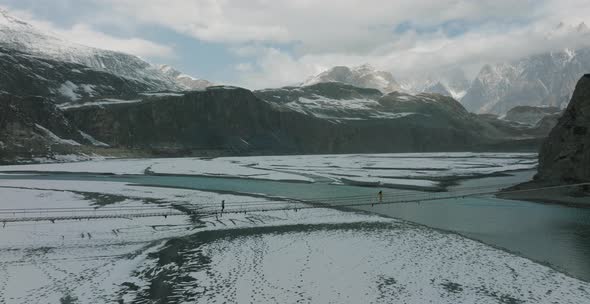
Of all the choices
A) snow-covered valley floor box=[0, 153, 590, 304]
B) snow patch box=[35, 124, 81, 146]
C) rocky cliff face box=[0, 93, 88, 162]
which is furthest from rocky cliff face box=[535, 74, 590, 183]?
snow patch box=[35, 124, 81, 146]

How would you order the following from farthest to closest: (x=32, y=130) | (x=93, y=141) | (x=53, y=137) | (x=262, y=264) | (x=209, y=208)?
(x=93, y=141)
(x=53, y=137)
(x=32, y=130)
(x=209, y=208)
(x=262, y=264)

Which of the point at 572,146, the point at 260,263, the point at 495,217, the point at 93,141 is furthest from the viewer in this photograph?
the point at 93,141

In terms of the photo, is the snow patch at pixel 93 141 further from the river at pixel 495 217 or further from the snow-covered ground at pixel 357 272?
the snow-covered ground at pixel 357 272

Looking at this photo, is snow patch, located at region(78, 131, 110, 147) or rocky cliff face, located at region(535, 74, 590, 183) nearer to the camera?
rocky cliff face, located at region(535, 74, 590, 183)

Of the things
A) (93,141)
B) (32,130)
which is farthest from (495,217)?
(93,141)

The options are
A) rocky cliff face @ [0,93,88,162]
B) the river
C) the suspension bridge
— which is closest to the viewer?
the river

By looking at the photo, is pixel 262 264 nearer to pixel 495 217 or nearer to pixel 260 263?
pixel 260 263

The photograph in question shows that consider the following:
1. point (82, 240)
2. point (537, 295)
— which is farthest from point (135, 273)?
point (537, 295)

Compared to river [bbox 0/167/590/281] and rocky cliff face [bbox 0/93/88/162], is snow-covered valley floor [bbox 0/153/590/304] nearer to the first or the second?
river [bbox 0/167/590/281]
